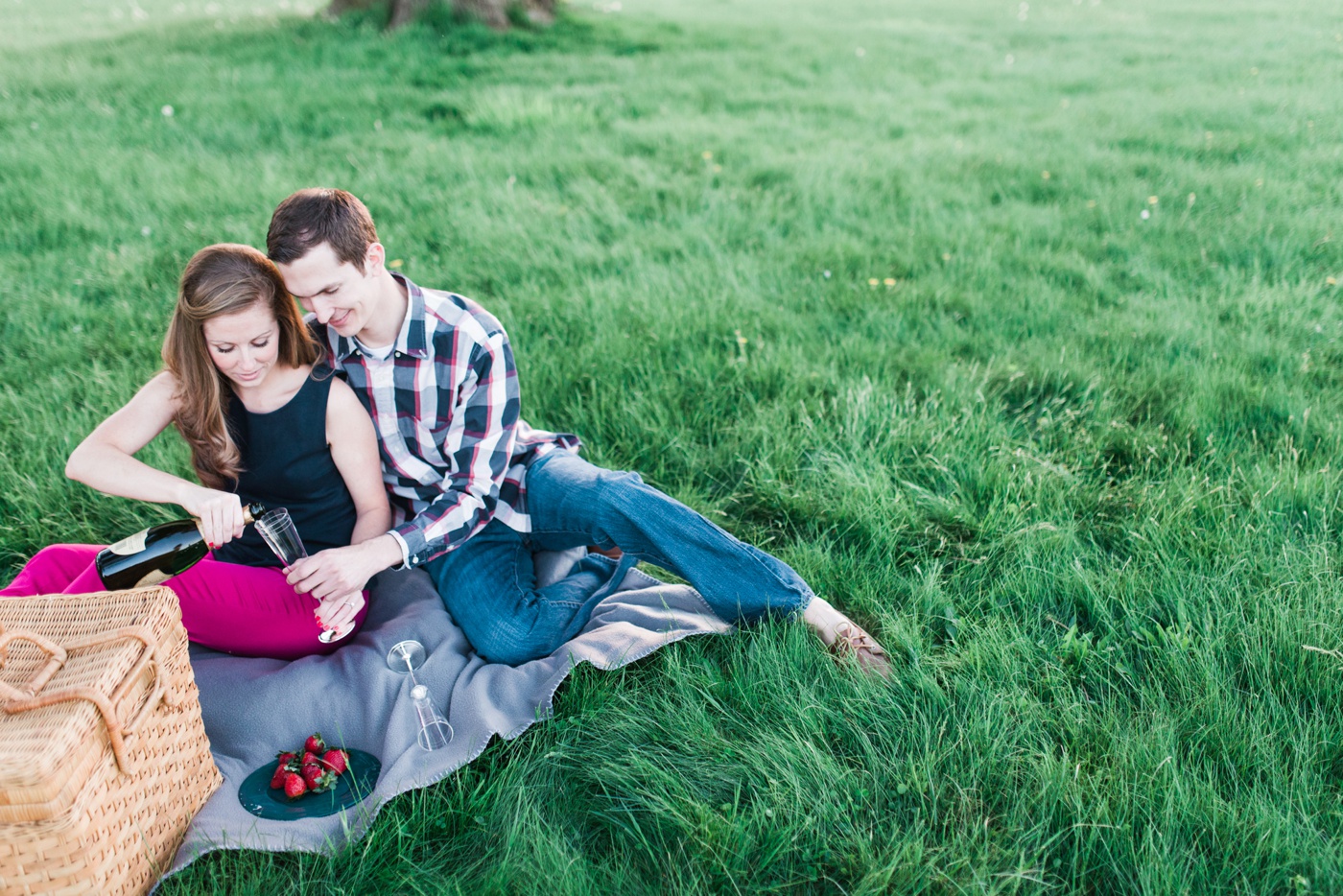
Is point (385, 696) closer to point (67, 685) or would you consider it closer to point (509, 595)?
point (509, 595)

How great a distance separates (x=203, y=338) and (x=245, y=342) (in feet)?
0.45

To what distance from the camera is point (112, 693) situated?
6.23ft

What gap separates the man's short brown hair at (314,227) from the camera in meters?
2.46

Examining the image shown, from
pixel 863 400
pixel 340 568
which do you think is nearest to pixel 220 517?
pixel 340 568

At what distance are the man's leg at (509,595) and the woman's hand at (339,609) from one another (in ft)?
1.25

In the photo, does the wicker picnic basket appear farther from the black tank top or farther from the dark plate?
the black tank top

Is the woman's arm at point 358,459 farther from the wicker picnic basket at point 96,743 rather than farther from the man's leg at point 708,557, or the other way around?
the wicker picnic basket at point 96,743

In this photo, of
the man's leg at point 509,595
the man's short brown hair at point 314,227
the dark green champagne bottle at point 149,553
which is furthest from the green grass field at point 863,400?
the man's short brown hair at point 314,227

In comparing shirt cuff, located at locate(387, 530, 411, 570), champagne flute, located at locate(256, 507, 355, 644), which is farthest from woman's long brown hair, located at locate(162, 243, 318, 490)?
shirt cuff, located at locate(387, 530, 411, 570)

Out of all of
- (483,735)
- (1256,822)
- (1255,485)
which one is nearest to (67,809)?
(483,735)

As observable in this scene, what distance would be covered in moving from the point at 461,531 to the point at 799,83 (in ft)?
26.5

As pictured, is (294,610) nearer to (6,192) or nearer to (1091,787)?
(1091,787)

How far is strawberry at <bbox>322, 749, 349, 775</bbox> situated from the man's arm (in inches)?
21.5

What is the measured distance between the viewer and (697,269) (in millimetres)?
5078
